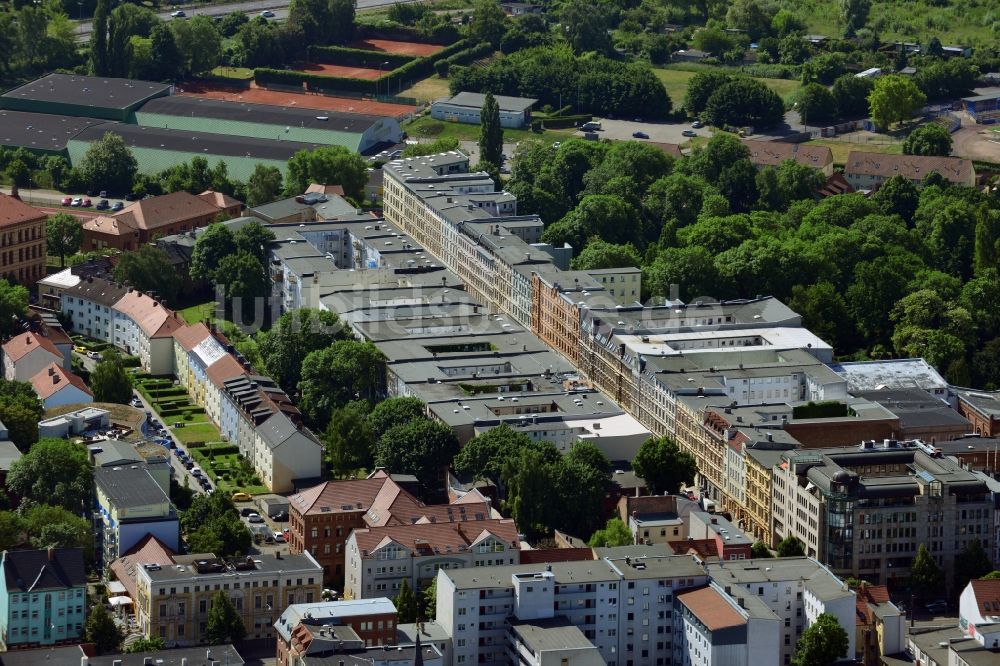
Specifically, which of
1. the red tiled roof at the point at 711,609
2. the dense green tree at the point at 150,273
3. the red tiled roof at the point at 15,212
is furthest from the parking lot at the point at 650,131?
the red tiled roof at the point at 711,609

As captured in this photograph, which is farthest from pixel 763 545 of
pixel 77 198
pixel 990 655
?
pixel 77 198

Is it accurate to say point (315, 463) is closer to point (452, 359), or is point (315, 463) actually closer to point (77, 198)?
point (452, 359)

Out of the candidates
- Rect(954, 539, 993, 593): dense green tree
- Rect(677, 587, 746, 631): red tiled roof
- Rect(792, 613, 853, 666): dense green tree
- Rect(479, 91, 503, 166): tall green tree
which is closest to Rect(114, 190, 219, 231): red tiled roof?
Rect(479, 91, 503, 166): tall green tree

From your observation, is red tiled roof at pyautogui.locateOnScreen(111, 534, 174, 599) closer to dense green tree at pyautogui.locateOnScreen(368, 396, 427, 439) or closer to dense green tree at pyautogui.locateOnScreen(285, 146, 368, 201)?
dense green tree at pyautogui.locateOnScreen(368, 396, 427, 439)

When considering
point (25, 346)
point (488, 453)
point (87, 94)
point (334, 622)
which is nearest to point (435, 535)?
point (334, 622)

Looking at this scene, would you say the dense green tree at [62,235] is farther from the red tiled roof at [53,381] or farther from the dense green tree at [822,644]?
the dense green tree at [822,644]

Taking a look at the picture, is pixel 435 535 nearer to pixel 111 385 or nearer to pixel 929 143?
pixel 111 385

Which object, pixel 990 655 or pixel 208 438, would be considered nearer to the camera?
pixel 990 655
